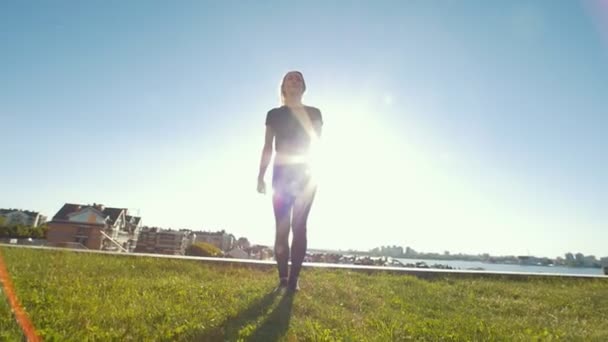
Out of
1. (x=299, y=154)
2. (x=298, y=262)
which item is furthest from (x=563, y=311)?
(x=299, y=154)

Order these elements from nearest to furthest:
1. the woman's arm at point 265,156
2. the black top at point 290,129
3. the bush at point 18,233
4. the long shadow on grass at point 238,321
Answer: the long shadow on grass at point 238,321, the black top at point 290,129, the woman's arm at point 265,156, the bush at point 18,233

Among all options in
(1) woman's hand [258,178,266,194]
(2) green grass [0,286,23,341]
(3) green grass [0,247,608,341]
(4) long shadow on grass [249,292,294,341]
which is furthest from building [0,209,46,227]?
(4) long shadow on grass [249,292,294,341]

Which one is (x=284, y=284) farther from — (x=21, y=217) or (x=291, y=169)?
(x=21, y=217)

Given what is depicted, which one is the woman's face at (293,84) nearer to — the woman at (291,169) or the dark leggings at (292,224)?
the woman at (291,169)

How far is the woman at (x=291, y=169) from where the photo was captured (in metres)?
4.49

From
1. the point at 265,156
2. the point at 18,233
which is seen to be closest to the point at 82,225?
the point at 18,233

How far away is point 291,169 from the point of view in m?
4.61

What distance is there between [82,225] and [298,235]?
198ft

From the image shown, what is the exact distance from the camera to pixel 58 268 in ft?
17.3

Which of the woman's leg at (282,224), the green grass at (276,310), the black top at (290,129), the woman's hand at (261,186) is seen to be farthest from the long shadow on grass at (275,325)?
the black top at (290,129)

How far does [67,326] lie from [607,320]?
20.0 ft

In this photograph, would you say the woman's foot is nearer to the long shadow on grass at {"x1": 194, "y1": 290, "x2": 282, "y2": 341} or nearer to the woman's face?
the long shadow on grass at {"x1": 194, "y1": 290, "x2": 282, "y2": 341}

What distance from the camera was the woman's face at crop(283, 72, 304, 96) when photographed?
16.6 feet

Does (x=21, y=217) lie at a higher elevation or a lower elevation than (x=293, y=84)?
higher
